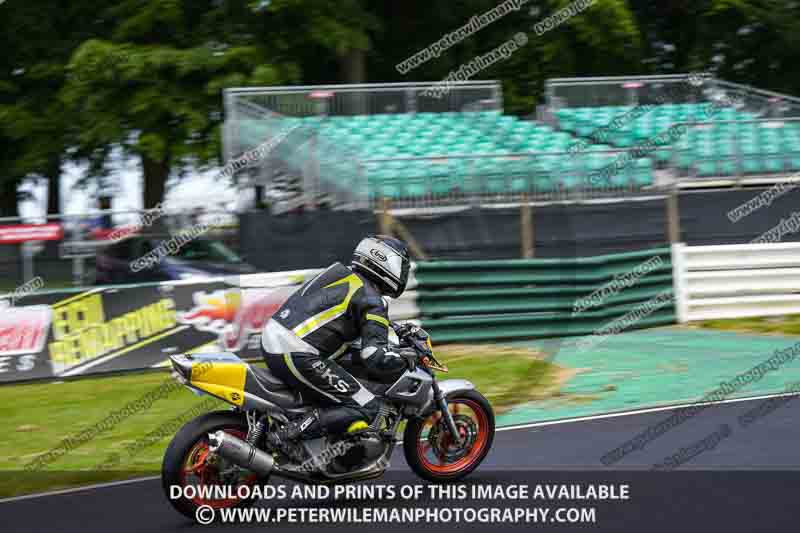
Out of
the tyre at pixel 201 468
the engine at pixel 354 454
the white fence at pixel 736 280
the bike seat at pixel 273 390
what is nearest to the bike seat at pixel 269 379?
the bike seat at pixel 273 390

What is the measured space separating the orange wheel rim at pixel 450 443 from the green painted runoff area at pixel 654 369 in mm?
2382

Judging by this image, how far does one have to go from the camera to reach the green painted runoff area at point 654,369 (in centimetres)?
1070

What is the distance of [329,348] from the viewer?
23.5 feet

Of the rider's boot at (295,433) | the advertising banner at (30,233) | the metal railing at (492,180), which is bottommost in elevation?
the rider's boot at (295,433)

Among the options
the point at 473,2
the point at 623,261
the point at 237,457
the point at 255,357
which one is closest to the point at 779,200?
the point at 623,261

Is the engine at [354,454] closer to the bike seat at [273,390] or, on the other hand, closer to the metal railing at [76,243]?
the bike seat at [273,390]

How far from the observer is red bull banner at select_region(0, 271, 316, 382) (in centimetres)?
1337

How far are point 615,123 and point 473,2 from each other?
703cm

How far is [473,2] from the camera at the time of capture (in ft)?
78.7

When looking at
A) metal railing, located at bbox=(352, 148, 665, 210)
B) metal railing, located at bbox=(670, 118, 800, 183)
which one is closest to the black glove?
metal railing, located at bbox=(352, 148, 665, 210)

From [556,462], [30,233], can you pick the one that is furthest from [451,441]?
[30,233]

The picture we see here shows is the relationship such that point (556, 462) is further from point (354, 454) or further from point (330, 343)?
point (330, 343)

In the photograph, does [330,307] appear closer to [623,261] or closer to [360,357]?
[360,357]

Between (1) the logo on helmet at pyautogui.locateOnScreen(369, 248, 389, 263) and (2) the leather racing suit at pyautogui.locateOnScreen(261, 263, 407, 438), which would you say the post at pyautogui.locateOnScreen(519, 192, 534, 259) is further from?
(2) the leather racing suit at pyautogui.locateOnScreen(261, 263, 407, 438)
